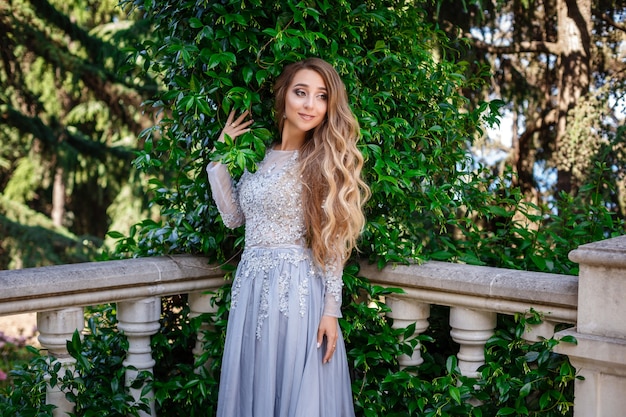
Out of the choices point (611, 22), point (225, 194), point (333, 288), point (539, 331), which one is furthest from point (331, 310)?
point (611, 22)

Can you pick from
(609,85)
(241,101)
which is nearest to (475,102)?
(609,85)

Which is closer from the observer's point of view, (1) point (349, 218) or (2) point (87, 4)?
(1) point (349, 218)

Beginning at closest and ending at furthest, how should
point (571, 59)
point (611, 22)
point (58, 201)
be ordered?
point (571, 59)
point (611, 22)
point (58, 201)

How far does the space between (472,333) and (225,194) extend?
1.02 meters

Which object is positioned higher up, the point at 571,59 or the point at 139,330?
the point at 571,59

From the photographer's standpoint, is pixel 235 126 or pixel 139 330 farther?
pixel 139 330

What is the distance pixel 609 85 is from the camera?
561 cm

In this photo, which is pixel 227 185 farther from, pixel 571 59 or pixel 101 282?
pixel 571 59

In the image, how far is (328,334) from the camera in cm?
245

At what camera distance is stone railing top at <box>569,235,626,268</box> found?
1.99 m

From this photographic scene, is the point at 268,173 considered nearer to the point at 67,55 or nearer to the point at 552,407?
the point at 552,407

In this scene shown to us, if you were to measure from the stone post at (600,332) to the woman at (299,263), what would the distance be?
30.3 inches

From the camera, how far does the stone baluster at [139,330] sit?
2.61 metres

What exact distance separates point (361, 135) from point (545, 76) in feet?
16.9
